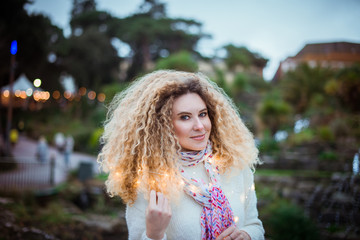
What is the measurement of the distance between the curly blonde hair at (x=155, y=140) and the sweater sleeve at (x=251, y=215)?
127 millimetres

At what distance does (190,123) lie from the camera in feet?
5.85

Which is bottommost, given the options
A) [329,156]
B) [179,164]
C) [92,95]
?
[329,156]

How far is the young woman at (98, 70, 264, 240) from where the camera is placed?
5.37 ft

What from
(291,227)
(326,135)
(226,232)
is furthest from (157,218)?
(326,135)

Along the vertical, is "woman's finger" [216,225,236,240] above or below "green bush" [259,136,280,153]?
above

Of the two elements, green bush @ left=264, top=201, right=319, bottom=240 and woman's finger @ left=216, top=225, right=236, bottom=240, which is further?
green bush @ left=264, top=201, right=319, bottom=240

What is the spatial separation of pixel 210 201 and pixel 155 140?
57 cm

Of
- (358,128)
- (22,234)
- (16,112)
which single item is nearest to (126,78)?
(16,112)

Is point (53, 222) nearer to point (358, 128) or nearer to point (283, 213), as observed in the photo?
point (283, 213)

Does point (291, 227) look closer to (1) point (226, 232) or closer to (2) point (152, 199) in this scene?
(1) point (226, 232)

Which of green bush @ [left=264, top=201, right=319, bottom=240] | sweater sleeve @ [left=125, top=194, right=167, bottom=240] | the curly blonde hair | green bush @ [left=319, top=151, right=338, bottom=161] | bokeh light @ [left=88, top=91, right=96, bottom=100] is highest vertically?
bokeh light @ [left=88, top=91, right=96, bottom=100]

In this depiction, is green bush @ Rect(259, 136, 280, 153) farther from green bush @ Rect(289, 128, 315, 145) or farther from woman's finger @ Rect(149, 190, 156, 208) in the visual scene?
woman's finger @ Rect(149, 190, 156, 208)

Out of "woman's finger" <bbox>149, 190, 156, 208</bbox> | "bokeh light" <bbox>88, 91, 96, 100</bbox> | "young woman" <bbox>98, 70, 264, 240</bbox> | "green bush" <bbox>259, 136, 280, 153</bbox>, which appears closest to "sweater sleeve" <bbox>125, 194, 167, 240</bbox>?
"young woman" <bbox>98, 70, 264, 240</bbox>

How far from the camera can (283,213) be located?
13.8 feet
